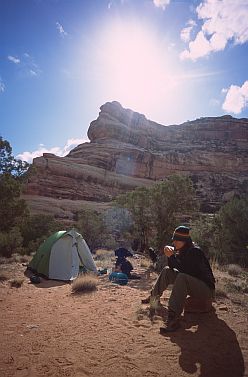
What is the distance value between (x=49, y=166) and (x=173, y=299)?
51466 millimetres

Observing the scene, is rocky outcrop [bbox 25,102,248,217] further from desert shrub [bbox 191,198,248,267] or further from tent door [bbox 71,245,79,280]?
tent door [bbox 71,245,79,280]

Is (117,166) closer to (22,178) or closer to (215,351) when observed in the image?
(22,178)

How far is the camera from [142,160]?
70.9m

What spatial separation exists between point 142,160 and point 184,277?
6725cm

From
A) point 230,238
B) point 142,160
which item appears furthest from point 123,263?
point 142,160

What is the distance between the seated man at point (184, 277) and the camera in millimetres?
4254

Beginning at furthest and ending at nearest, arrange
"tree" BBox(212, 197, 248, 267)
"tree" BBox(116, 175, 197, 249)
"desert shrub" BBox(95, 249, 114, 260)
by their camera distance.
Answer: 1. "desert shrub" BBox(95, 249, 114, 260)
2. "tree" BBox(116, 175, 197, 249)
3. "tree" BBox(212, 197, 248, 267)

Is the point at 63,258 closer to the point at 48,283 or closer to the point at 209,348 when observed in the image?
the point at 48,283

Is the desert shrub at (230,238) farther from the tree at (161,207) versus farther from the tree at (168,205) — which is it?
the tree at (168,205)

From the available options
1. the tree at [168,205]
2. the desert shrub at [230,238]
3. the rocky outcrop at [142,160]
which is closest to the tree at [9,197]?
the tree at [168,205]

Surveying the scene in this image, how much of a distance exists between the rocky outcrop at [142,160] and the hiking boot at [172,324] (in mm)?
45240

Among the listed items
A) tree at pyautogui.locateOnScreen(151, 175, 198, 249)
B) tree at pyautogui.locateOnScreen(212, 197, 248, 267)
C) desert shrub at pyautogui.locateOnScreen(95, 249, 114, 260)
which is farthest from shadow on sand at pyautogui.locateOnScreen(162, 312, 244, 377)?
desert shrub at pyautogui.locateOnScreen(95, 249, 114, 260)

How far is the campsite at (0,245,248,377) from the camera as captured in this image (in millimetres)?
3232

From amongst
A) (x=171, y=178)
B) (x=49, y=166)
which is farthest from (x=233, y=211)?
(x=49, y=166)
